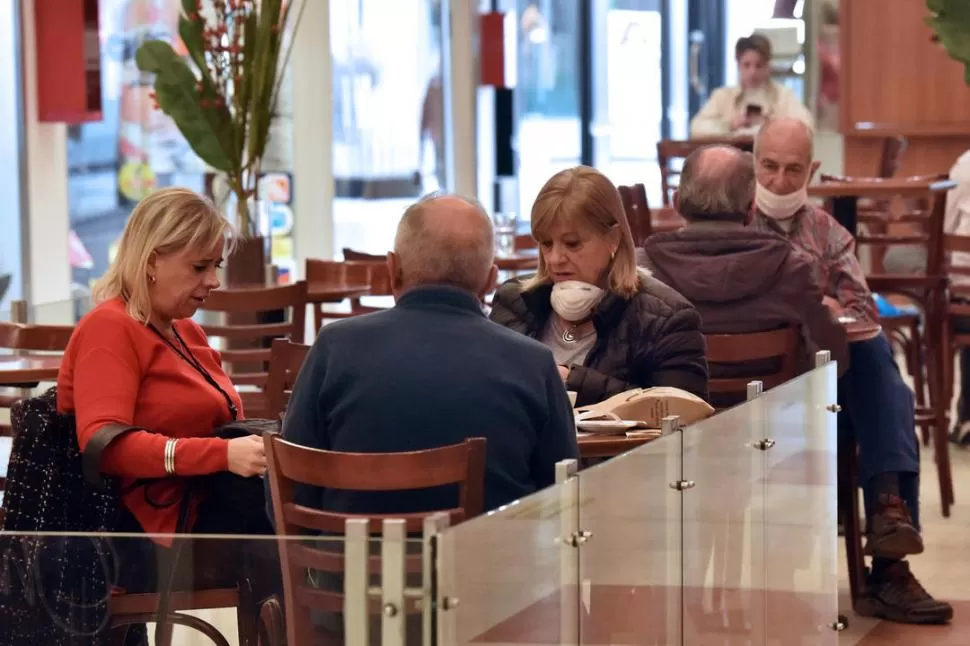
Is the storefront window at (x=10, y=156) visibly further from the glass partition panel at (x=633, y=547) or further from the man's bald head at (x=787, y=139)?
the glass partition panel at (x=633, y=547)

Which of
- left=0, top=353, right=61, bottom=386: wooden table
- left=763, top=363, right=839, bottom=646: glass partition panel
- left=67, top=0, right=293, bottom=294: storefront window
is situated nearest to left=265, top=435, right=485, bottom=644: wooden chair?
left=763, top=363, right=839, bottom=646: glass partition panel

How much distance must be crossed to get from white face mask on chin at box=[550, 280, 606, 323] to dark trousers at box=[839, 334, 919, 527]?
4.46 feet

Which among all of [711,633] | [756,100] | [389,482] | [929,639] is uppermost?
[756,100]

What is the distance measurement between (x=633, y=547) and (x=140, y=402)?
38.9 inches

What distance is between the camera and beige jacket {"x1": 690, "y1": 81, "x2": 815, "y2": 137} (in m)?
9.23

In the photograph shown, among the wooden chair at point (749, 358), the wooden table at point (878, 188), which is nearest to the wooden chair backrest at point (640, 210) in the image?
the wooden table at point (878, 188)

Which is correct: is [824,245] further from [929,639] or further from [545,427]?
[545,427]

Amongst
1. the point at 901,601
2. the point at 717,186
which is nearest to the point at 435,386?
the point at 717,186

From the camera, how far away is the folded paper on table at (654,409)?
316 centimetres

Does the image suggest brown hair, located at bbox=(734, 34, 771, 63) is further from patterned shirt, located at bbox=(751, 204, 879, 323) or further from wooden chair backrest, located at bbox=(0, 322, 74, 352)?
wooden chair backrest, located at bbox=(0, 322, 74, 352)

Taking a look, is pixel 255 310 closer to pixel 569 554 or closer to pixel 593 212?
pixel 593 212

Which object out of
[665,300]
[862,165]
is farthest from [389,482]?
[862,165]

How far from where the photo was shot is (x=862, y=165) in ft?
37.3

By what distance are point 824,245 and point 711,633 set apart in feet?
7.15
